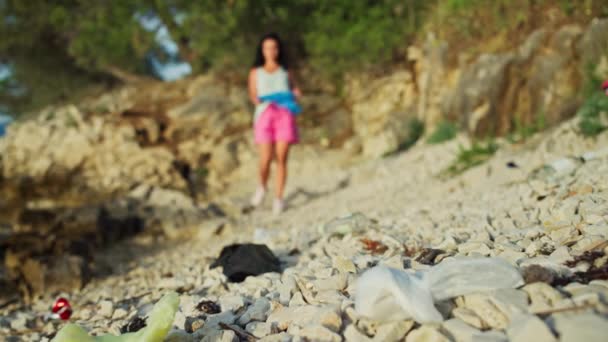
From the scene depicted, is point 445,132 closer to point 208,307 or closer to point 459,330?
point 208,307

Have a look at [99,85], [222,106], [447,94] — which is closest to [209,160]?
[222,106]

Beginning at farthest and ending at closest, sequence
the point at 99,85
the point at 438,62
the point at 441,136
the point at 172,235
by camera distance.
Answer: the point at 99,85 → the point at 438,62 → the point at 441,136 → the point at 172,235

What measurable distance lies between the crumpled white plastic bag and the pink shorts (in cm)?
376

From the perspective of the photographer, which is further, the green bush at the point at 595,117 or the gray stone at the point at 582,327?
the green bush at the point at 595,117

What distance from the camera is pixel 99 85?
11.7m

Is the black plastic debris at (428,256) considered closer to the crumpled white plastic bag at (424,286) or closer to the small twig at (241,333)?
the crumpled white plastic bag at (424,286)

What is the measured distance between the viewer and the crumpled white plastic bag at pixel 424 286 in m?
1.11

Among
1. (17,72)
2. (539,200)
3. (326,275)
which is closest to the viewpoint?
(326,275)

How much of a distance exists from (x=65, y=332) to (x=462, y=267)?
4.28ft

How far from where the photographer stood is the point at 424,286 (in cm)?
119

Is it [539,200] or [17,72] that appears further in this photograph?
[17,72]

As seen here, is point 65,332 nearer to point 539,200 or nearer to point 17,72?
point 539,200

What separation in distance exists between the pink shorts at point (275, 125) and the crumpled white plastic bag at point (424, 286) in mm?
3758

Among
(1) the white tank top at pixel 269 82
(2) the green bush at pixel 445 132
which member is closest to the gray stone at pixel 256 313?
(1) the white tank top at pixel 269 82
